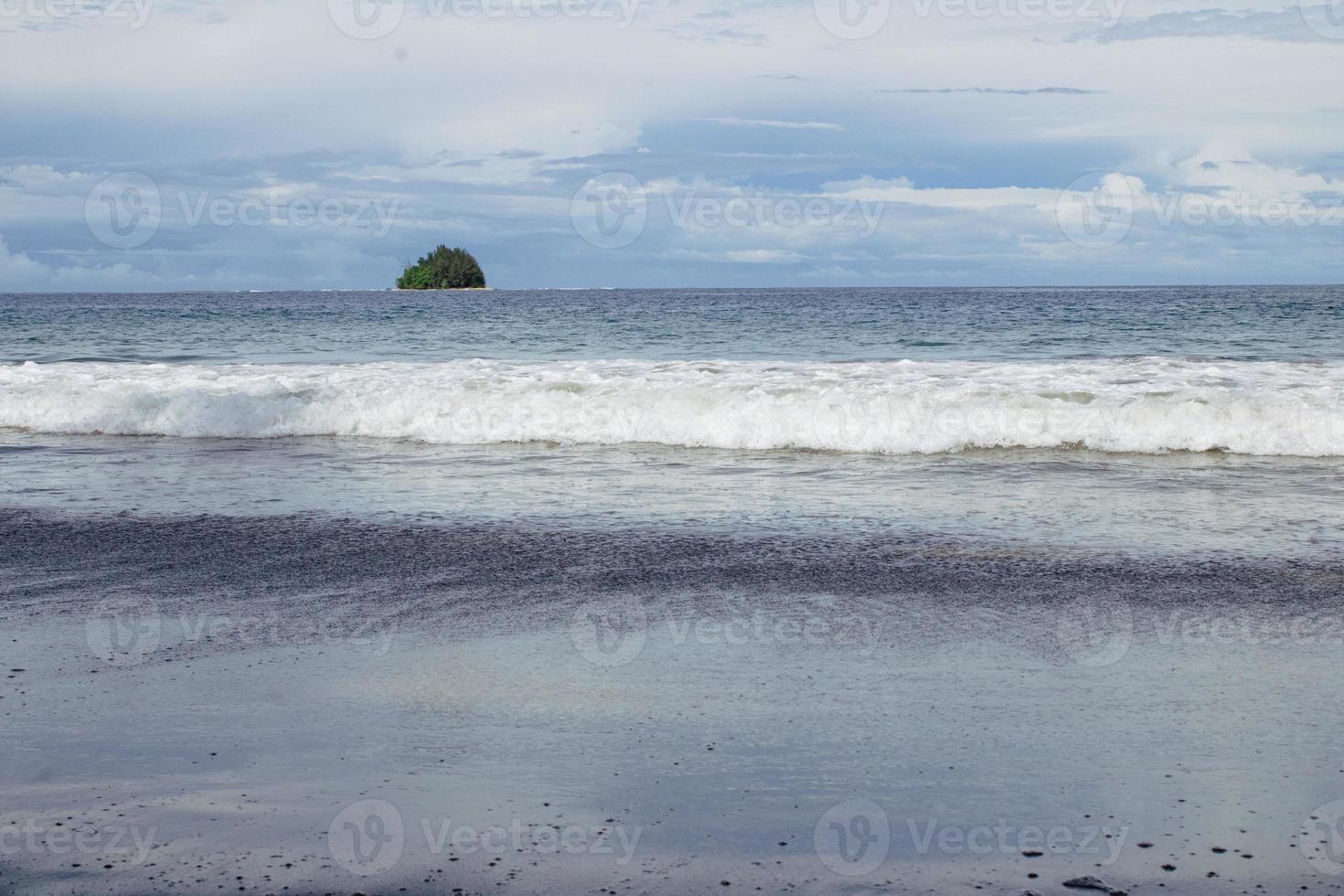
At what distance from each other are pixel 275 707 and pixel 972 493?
233 inches

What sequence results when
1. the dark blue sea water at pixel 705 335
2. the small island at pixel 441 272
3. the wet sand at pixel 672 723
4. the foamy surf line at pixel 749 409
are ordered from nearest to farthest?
the wet sand at pixel 672 723
the foamy surf line at pixel 749 409
the dark blue sea water at pixel 705 335
the small island at pixel 441 272

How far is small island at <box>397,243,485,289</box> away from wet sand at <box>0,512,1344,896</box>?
378 feet

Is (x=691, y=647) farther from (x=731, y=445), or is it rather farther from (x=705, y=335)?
(x=705, y=335)

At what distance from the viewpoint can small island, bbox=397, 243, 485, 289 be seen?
118500mm

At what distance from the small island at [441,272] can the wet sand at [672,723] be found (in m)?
115

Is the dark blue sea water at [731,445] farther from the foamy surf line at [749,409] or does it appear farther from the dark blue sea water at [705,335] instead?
the dark blue sea water at [705,335]

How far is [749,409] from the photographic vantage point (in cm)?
1223

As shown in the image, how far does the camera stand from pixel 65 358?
25.0 m

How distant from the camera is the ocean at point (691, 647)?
10.4ft

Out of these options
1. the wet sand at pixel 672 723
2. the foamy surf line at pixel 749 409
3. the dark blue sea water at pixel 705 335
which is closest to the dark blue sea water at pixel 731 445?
the foamy surf line at pixel 749 409

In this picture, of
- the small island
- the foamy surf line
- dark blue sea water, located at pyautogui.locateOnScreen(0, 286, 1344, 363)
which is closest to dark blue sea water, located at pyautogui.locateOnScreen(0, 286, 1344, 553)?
the foamy surf line

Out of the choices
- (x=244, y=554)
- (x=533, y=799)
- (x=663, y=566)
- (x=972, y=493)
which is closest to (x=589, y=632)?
(x=663, y=566)

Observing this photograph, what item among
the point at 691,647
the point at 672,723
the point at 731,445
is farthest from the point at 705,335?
the point at 672,723

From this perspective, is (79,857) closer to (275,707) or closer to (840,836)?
(275,707)
